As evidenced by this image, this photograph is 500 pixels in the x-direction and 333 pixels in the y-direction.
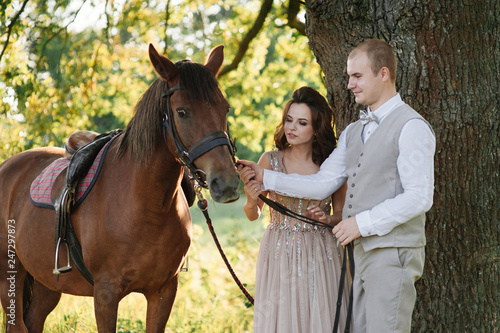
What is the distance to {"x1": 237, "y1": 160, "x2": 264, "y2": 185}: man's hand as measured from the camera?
2742 mm

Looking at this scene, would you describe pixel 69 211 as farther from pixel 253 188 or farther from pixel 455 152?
pixel 455 152

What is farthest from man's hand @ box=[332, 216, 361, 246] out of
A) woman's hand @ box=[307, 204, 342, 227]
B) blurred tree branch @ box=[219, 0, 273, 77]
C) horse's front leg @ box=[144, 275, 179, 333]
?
blurred tree branch @ box=[219, 0, 273, 77]

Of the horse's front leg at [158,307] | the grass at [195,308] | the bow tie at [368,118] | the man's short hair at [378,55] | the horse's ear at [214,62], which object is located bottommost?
the grass at [195,308]

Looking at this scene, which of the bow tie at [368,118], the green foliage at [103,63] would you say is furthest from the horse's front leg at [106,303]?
the green foliage at [103,63]

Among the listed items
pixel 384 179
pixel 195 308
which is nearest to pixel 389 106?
pixel 384 179

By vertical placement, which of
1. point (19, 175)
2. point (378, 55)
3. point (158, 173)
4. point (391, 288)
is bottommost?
point (391, 288)

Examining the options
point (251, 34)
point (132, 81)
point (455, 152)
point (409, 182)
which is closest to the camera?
point (409, 182)

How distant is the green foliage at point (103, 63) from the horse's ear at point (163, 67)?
9.42ft

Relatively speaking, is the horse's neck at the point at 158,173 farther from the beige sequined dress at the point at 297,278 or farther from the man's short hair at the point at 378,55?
the man's short hair at the point at 378,55

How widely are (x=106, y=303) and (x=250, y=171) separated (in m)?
1.12

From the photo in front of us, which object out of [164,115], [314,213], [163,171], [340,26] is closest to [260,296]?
[314,213]

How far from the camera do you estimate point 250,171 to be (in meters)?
2.74

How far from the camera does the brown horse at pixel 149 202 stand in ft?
8.20

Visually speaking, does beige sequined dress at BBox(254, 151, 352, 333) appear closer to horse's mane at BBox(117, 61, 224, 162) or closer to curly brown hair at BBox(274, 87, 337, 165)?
curly brown hair at BBox(274, 87, 337, 165)
